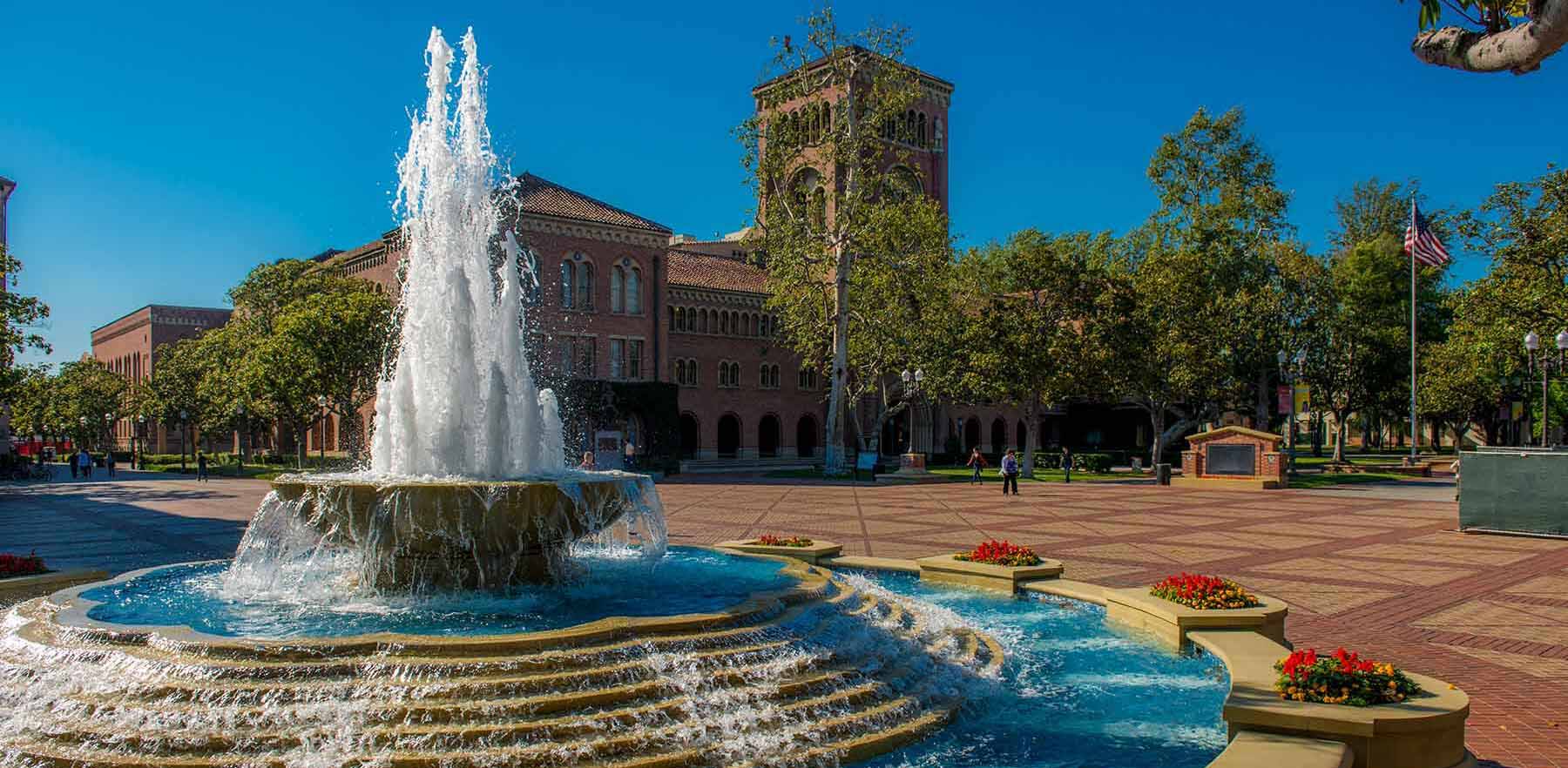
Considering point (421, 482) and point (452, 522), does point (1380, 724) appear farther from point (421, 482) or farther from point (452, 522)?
point (421, 482)

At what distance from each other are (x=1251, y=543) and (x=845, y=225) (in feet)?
81.3

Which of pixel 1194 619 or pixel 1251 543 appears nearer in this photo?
pixel 1194 619

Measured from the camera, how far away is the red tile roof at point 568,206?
4950 cm

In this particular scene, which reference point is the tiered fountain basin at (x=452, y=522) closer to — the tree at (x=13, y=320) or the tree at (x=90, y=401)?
the tree at (x=13, y=320)

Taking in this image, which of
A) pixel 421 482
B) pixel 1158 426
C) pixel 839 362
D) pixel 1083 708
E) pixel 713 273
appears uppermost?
pixel 713 273

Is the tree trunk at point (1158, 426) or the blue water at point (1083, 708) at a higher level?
the tree trunk at point (1158, 426)

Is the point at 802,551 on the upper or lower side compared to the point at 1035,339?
lower

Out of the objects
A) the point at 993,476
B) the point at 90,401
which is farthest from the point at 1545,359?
the point at 90,401

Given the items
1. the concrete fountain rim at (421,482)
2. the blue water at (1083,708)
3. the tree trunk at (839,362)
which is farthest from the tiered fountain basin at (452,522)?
the tree trunk at (839,362)

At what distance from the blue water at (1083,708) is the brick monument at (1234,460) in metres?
26.1

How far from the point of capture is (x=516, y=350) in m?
11.9

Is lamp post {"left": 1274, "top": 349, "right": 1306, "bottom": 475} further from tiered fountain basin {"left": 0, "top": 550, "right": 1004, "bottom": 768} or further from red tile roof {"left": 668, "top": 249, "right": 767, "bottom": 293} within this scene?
tiered fountain basin {"left": 0, "top": 550, "right": 1004, "bottom": 768}

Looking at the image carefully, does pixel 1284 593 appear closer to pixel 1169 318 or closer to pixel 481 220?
pixel 481 220

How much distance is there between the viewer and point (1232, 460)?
35.1m
